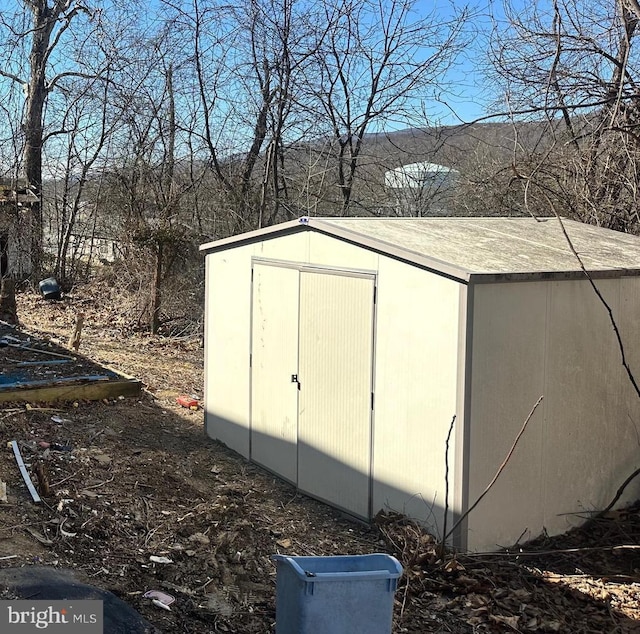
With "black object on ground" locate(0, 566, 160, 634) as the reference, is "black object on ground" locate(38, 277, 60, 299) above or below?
above

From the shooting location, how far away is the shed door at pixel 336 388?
6.24 meters

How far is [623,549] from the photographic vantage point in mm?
6059

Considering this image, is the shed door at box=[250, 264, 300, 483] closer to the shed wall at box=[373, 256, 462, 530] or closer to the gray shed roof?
the gray shed roof

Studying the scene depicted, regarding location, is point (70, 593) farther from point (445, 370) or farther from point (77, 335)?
point (77, 335)

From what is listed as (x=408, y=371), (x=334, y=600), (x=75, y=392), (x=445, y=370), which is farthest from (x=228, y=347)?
(x=334, y=600)

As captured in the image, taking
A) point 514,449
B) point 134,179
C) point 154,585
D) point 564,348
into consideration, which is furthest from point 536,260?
point 134,179

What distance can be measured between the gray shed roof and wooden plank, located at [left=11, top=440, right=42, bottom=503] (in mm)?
2892

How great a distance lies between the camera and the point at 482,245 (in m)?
6.54

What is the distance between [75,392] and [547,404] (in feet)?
18.2

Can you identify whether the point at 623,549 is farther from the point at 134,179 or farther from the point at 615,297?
the point at 134,179

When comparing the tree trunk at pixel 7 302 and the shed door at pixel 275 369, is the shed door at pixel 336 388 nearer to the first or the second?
the shed door at pixel 275 369

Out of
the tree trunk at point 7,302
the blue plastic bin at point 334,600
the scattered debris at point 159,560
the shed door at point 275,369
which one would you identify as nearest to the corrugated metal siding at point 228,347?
the shed door at point 275,369

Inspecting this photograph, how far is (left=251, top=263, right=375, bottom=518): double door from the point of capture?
247 inches

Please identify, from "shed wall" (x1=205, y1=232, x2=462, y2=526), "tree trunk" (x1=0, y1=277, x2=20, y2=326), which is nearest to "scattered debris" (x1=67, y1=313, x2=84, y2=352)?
"tree trunk" (x1=0, y1=277, x2=20, y2=326)
